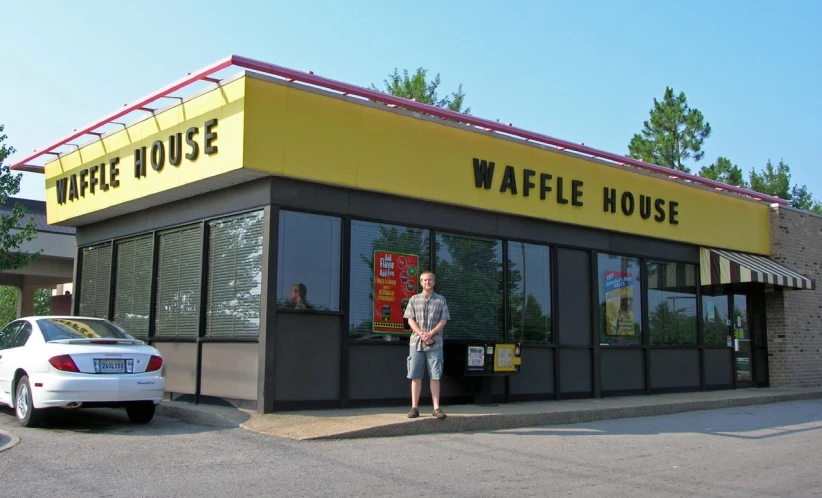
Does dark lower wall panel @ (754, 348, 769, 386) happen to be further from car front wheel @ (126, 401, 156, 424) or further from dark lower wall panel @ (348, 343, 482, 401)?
car front wheel @ (126, 401, 156, 424)

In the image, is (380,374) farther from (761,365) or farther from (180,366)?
(761,365)

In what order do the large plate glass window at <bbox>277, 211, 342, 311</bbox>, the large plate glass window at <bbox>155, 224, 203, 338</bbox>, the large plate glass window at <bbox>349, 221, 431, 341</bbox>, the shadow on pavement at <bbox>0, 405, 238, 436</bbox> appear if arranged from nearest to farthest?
1. the shadow on pavement at <bbox>0, 405, 238, 436</bbox>
2. the large plate glass window at <bbox>277, 211, 342, 311</bbox>
3. the large plate glass window at <bbox>349, 221, 431, 341</bbox>
4. the large plate glass window at <bbox>155, 224, 203, 338</bbox>

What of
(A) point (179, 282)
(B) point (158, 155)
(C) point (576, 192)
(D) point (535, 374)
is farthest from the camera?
(C) point (576, 192)

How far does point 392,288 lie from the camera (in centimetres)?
1202

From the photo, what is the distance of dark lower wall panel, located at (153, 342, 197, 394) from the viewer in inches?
473

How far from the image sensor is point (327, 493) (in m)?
6.42

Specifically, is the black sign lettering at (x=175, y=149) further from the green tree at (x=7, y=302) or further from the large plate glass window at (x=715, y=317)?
the green tree at (x=7, y=302)

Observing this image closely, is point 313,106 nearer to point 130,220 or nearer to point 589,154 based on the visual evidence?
point 130,220

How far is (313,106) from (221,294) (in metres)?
3.10

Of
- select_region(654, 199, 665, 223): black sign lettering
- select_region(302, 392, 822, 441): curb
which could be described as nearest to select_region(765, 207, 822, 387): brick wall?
select_region(302, 392, 822, 441): curb

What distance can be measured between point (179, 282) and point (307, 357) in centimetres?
306

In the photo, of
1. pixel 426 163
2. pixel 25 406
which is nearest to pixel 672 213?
pixel 426 163

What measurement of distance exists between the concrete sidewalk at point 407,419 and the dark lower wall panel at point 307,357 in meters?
0.31

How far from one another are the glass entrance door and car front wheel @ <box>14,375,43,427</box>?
14564 millimetres
